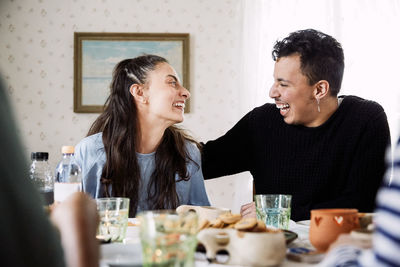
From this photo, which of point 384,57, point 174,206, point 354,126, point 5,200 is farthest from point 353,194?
point 384,57

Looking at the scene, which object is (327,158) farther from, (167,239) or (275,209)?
(167,239)

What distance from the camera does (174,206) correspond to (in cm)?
185

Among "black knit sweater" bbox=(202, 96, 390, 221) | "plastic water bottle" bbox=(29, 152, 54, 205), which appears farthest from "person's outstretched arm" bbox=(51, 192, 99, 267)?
"black knit sweater" bbox=(202, 96, 390, 221)

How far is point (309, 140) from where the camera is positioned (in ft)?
6.89

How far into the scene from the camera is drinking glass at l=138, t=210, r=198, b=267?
0.75m

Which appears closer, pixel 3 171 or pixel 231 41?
pixel 3 171

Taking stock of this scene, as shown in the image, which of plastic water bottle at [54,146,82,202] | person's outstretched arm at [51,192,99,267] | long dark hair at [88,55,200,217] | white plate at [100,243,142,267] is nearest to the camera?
person's outstretched arm at [51,192,99,267]

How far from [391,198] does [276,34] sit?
3268 millimetres

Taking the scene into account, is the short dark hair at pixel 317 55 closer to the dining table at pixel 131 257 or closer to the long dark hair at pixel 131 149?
the long dark hair at pixel 131 149

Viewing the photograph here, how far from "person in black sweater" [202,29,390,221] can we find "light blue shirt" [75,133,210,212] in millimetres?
231

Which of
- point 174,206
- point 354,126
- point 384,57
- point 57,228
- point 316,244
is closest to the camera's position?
point 57,228

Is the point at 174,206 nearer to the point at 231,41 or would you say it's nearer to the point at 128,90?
the point at 128,90

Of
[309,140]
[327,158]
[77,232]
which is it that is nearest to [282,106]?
[309,140]

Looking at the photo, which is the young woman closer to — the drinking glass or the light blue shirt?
the light blue shirt
